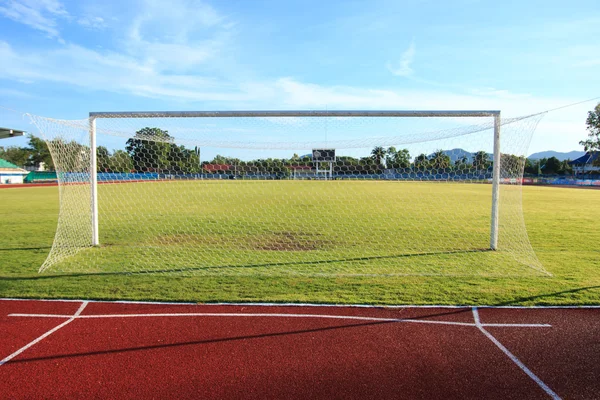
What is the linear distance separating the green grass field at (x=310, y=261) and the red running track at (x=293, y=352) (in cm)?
51

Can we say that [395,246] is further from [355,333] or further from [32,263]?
[32,263]

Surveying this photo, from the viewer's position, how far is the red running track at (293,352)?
316cm

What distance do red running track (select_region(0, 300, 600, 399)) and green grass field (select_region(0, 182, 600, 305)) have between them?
0.51m

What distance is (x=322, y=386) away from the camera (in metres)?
3.17

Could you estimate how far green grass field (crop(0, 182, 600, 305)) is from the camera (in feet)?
17.9

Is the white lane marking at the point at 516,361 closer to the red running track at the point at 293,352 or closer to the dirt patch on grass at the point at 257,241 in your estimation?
the red running track at the point at 293,352

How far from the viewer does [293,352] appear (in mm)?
3779

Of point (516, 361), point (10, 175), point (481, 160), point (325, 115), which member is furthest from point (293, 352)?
point (10, 175)

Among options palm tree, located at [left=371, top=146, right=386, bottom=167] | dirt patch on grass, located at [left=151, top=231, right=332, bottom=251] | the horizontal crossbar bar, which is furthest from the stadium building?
palm tree, located at [left=371, top=146, right=386, bottom=167]

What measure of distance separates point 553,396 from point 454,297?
2.23 m

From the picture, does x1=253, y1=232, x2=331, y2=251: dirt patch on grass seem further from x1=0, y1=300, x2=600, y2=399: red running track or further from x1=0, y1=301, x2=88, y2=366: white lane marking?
x1=0, y1=301, x2=88, y2=366: white lane marking

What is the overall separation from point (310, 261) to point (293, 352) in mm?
3632

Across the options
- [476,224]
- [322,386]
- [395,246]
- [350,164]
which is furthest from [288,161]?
[322,386]

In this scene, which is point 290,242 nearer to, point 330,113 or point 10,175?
point 330,113
